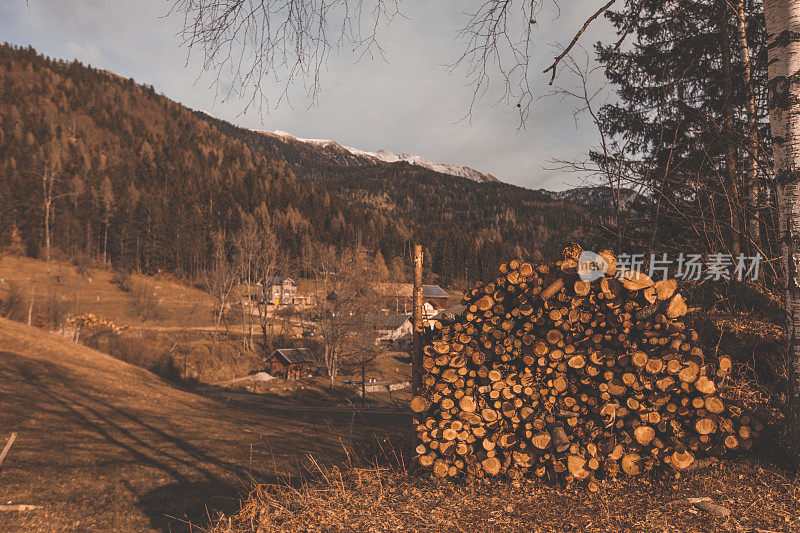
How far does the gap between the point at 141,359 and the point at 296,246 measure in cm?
5674

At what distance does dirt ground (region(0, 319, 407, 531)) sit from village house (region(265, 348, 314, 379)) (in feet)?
37.0

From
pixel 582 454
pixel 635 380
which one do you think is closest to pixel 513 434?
pixel 582 454

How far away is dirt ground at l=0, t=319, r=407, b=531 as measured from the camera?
281 inches

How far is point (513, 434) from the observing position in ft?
12.5

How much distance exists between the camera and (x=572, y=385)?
380 centimetres

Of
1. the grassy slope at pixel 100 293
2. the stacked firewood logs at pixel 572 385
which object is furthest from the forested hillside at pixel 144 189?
the stacked firewood logs at pixel 572 385

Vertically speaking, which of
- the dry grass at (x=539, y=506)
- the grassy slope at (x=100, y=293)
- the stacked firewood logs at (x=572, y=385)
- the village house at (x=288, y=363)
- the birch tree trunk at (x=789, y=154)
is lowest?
the village house at (x=288, y=363)

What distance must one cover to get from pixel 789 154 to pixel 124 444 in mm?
14288

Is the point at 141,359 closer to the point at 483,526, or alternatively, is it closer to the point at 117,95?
the point at 483,526

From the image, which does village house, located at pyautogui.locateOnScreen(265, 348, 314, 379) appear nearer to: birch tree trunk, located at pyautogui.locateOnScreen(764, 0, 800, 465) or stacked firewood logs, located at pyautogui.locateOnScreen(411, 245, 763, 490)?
stacked firewood logs, located at pyautogui.locateOnScreen(411, 245, 763, 490)

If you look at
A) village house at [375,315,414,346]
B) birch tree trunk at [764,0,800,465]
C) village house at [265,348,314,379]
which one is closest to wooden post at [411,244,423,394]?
birch tree trunk at [764,0,800,465]

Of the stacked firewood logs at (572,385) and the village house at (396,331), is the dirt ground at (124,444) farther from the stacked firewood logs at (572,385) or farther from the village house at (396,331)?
the village house at (396,331)

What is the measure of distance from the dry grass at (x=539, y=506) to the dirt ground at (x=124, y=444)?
958 millimetres

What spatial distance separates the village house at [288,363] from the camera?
3134 centimetres
